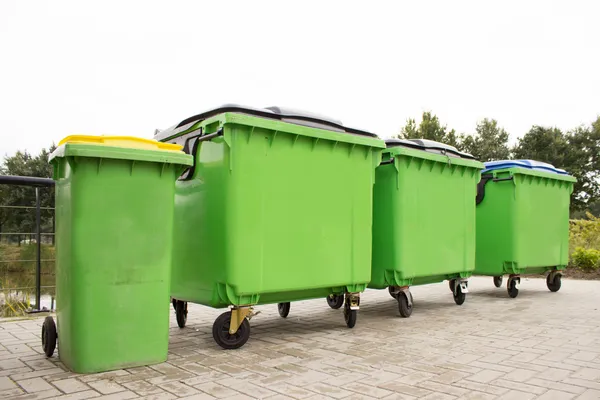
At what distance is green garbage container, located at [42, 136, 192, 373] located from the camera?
10.6 feet

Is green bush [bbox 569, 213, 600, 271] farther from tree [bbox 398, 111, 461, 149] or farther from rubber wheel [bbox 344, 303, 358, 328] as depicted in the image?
tree [bbox 398, 111, 461, 149]

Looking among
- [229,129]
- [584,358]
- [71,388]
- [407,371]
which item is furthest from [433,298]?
[71,388]

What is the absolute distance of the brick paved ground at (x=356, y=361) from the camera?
2.90 meters

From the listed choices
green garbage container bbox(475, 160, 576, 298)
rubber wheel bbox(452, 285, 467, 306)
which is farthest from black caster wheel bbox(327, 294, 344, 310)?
green garbage container bbox(475, 160, 576, 298)

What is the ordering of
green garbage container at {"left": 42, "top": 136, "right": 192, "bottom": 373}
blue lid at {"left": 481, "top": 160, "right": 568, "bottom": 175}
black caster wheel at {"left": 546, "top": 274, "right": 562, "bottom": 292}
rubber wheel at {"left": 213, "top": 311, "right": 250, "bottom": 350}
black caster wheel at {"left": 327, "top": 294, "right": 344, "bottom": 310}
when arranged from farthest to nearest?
1. black caster wheel at {"left": 546, "top": 274, "right": 562, "bottom": 292}
2. blue lid at {"left": 481, "top": 160, "right": 568, "bottom": 175}
3. black caster wheel at {"left": 327, "top": 294, "right": 344, "bottom": 310}
4. rubber wheel at {"left": 213, "top": 311, "right": 250, "bottom": 350}
5. green garbage container at {"left": 42, "top": 136, "right": 192, "bottom": 373}

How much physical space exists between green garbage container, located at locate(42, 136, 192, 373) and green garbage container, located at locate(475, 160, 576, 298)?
5.41 m

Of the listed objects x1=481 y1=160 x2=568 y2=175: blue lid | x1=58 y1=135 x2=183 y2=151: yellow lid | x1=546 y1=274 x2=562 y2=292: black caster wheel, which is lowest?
x1=546 y1=274 x2=562 y2=292: black caster wheel

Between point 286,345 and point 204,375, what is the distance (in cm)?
108

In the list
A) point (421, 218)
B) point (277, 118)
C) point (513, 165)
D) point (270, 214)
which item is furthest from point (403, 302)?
point (513, 165)

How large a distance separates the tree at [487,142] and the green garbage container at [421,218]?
29550 mm

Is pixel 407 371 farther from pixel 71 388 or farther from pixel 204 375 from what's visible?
pixel 71 388

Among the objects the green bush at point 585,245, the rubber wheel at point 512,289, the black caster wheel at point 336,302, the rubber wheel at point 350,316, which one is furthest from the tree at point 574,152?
the rubber wheel at point 350,316

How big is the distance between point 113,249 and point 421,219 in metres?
3.73

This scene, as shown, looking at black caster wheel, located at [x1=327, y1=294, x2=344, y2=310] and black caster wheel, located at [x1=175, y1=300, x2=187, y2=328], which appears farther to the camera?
black caster wheel, located at [x1=327, y1=294, x2=344, y2=310]
